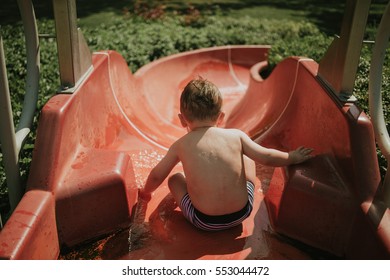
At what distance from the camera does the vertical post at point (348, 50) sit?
2.14 m

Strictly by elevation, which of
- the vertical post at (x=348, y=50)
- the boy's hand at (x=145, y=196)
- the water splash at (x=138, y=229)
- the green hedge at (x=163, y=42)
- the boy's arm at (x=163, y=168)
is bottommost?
the water splash at (x=138, y=229)

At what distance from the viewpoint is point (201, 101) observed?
2.06 meters

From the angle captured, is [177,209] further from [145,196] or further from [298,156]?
[298,156]

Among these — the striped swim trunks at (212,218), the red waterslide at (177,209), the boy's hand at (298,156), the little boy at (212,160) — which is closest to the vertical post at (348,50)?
the red waterslide at (177,209)

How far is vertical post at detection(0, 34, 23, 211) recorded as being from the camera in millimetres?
1904

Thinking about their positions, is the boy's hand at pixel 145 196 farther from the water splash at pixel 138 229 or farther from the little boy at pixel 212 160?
the little boy at pixel 212 160

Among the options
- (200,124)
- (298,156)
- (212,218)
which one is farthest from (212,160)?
(298,156)

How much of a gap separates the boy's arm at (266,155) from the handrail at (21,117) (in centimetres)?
112

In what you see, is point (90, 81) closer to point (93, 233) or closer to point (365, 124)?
point (93, 233)

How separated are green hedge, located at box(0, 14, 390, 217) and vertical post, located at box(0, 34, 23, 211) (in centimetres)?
82

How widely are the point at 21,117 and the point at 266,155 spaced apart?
1313 millimetres

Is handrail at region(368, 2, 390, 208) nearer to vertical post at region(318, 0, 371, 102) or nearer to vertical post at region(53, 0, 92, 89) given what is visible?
vertical post at region(318, 0, 371, 102)

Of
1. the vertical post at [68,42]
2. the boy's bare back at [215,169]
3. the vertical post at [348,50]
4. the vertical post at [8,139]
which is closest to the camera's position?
the vertical post at [8,139]
